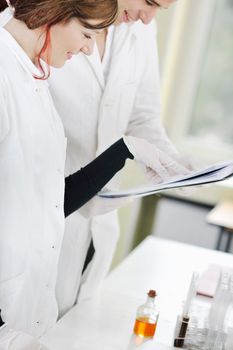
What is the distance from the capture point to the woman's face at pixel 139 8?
70.3 inches

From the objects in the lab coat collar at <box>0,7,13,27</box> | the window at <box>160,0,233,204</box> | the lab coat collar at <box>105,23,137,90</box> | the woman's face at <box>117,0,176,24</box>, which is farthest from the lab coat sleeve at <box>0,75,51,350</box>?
the window at <box>160,0,233,204</box>

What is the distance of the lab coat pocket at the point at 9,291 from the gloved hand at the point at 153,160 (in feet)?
1.45

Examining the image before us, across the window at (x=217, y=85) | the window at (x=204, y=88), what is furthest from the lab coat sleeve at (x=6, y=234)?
the window at (x=217, y=85)

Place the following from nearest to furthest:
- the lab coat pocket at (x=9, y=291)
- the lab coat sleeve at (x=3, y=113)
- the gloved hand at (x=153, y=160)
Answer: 1. the lab coat sleeve at (x=3, y=113)
2. the lab coat pocket at (x=9, y=291)
3. the gloved hand at (x=153, y=160)

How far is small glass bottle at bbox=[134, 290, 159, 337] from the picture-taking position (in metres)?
1.73

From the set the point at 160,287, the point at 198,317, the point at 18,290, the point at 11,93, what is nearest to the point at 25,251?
the point at 18,290

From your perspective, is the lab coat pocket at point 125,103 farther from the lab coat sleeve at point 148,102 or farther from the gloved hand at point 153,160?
the gloved hand at point 153,160

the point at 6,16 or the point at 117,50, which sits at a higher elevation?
the point at 117,50

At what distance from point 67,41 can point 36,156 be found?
0.97 ft

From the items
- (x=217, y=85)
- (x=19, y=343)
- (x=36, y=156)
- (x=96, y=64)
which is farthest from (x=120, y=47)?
(x=217, y=85)

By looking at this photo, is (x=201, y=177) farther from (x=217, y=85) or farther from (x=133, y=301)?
(x=217, y=85)

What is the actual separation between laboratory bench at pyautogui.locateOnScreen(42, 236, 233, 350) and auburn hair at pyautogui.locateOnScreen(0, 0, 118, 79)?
77cm

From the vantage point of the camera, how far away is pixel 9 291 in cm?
162

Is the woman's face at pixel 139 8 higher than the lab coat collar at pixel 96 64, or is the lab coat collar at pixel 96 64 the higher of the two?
the woman's face at pixel 139 8
